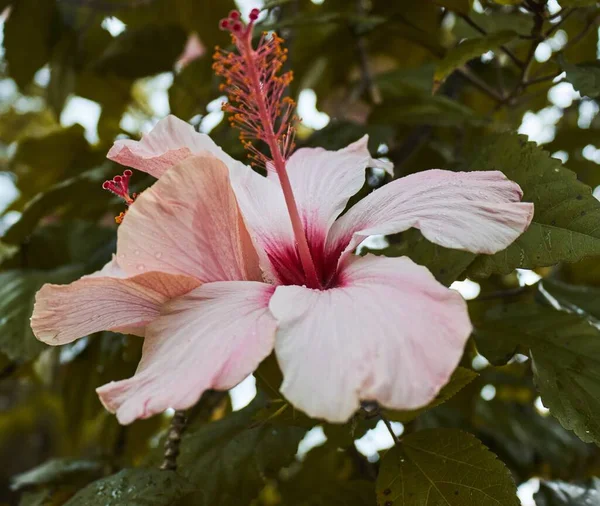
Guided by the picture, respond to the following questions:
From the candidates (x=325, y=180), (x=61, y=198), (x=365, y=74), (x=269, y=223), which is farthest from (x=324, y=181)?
(x=365, y=74)

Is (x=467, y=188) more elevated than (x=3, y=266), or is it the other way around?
(x=467, y=188)

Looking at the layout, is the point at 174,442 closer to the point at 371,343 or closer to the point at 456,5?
the point at 371,343

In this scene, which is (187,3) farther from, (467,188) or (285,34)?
(467,188)

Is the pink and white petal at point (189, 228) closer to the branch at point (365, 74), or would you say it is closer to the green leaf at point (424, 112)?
the green leaf at point (424, 112)

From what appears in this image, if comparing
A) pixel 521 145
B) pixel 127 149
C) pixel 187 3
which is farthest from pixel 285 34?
pixel 127 149

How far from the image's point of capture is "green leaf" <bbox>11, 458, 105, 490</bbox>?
4.06ft

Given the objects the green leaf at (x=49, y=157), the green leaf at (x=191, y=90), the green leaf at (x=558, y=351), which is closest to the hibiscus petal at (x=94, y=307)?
the green leaf at (x=558, y=351)

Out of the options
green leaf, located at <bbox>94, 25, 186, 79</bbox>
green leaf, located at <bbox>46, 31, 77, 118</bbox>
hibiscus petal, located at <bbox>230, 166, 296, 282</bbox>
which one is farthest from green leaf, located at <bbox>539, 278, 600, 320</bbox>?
green leaf, located at <bbox>46, 31, 77, 118</bbox>

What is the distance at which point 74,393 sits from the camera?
1449 millimetres

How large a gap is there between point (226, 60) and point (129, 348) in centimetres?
63

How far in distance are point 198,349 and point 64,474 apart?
0.84 metres

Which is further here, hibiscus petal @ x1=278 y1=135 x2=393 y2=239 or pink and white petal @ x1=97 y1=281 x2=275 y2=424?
hibiscus petal @ x1=278 y1=135 x2=393 y2=239

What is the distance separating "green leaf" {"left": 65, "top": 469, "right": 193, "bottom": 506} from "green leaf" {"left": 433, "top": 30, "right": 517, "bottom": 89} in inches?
27.6

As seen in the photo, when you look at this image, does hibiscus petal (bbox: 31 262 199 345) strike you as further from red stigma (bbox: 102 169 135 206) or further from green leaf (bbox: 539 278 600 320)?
green leaf (bbox: 539 278 600 320)
